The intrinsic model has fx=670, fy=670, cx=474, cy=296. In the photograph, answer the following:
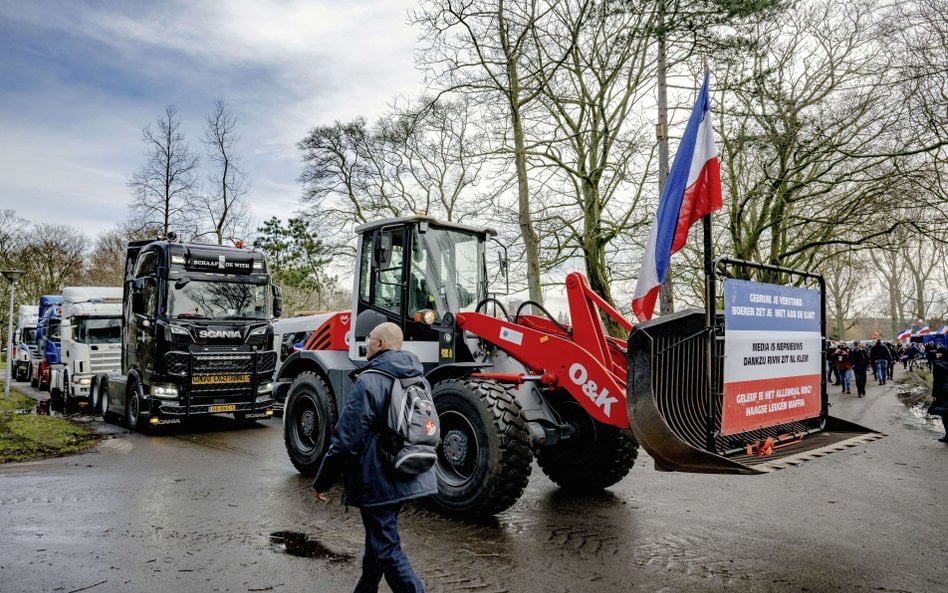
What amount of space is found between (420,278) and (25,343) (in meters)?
31.8

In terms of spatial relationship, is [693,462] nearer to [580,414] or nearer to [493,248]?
[580,414]

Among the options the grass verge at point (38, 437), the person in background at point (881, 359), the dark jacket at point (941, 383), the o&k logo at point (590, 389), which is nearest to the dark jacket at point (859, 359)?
the person in background at point (881, 359)

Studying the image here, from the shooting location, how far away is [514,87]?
707 inches

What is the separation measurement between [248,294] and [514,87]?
9168mm

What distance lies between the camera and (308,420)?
873cm

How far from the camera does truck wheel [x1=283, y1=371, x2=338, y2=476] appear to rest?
8275 mm

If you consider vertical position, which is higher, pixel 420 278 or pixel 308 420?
pixel 420 278

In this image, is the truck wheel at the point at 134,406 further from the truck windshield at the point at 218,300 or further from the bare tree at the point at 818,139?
the bare tree at the point at 818,139

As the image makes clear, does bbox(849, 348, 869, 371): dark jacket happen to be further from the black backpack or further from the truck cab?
the truck cab

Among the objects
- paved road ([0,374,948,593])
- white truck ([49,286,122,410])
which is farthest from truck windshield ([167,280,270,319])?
white truck ([49,286,122,410])

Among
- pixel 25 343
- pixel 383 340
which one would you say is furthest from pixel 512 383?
pixel 25 343

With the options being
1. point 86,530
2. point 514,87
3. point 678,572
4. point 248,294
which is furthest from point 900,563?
point 514,87

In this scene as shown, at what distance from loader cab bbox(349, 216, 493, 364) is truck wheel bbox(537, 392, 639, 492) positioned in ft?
4.79

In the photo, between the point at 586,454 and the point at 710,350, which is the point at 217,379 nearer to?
the point at 586,454
